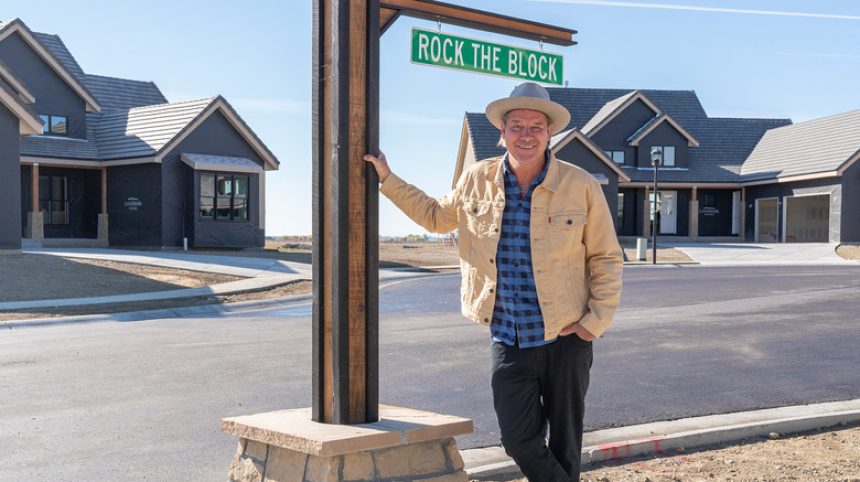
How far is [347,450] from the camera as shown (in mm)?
3670

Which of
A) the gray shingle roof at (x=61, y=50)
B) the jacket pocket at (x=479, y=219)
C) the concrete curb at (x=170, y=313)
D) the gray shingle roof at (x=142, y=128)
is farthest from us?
the gray shingle roof at (x=61, y=50)

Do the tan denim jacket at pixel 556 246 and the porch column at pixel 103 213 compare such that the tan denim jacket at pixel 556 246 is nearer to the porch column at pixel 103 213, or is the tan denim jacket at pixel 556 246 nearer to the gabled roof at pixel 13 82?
the gabled roof at pixel 13 82

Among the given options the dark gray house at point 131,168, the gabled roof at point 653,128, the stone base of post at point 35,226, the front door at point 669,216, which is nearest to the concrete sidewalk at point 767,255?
the front door at point 669,216

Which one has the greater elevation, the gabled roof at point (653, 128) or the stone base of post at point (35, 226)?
the gabled roof at point (653, 128)

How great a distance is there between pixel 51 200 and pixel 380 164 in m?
30.4

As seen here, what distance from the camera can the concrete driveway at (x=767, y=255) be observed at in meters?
29.0

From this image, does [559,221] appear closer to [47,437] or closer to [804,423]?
[804,423]

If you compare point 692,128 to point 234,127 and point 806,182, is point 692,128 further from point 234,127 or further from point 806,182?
point 234,127

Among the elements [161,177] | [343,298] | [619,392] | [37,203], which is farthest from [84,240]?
[343,298]

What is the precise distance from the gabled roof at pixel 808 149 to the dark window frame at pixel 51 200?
31.5m

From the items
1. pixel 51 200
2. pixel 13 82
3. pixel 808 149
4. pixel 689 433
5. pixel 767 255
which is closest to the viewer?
pixel 689 433

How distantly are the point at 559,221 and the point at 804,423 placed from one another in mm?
3524

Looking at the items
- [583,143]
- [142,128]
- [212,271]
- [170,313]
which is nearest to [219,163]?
[142,128]

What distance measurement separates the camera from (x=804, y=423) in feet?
20.3
